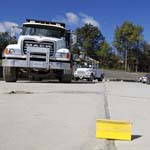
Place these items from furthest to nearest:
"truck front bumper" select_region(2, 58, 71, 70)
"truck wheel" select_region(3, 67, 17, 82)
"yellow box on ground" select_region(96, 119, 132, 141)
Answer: "truck wheel" select_region(3, 67, 17, 82)
"truck front bumper" select_region(2, 58, 71, 70)
"yellow box on ground" select_region(96, 119, 132, 141)

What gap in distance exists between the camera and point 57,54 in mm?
26453

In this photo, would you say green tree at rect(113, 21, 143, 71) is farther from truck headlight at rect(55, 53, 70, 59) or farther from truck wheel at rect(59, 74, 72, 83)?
truck headlight at rect(55, 53, 70, 59)

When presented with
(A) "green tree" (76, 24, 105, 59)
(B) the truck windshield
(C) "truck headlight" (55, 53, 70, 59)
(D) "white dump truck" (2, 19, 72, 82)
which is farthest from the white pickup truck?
(A) "green tree" (76, 24, 105, 59)

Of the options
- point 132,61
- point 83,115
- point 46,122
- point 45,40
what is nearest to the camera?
point 46,122

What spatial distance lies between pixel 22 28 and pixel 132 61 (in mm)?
82178

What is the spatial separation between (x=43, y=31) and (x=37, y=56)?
2102 mm

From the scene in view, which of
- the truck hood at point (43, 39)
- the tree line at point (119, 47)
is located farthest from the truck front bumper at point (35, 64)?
the tree line at point (119, 47)

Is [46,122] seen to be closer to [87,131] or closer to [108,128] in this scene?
[87,131]

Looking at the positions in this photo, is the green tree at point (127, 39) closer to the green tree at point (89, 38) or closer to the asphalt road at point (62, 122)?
the green tree at point (89, 38)

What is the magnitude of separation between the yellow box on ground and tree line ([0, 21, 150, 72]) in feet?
276

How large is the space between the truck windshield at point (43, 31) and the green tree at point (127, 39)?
72771mm

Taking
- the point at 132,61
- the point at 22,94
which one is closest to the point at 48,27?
the point at 22,94

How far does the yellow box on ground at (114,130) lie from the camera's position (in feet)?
27.9

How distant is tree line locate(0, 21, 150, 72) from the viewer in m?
100
